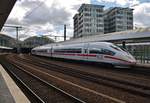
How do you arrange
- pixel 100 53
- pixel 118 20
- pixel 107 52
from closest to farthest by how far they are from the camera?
pixel 107 52, pixel 100 53, pixel 118 20

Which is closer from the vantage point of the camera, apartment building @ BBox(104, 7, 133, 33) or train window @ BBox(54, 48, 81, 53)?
train window @ BBox(54, 48, 81, 53)

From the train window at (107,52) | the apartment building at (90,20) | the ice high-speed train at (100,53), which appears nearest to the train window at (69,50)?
the ice high-speed train at (100,53)

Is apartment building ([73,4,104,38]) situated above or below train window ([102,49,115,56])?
above

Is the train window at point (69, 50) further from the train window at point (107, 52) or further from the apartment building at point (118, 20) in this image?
the apartment building at point (118, 20)

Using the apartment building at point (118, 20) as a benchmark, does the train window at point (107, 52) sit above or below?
below

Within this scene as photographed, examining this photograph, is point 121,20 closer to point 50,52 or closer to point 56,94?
point 50,52

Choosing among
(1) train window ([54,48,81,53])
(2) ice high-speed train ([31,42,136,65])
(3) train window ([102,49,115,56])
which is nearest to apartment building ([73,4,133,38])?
(1) train window ([54,48,81,53])

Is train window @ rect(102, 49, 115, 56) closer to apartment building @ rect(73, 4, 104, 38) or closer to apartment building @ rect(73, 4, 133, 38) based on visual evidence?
apartment building @ rect(73, 4, 133, 38)

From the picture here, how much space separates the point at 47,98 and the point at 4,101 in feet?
7.34

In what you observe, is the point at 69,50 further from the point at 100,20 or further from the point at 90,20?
the point at 90,20

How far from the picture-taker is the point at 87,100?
11680 mm

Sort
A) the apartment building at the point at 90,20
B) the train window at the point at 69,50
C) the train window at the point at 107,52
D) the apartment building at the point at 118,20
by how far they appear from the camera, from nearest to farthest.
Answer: the train window at the point at 107,52 → the train window at the point at 69,50 → the apartment building at the point at 118,20 → the apartment building at the point at 90,20

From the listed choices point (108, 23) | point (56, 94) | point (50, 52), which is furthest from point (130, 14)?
point (56, 94)

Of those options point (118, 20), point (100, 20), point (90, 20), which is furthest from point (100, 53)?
point (90, 20)
